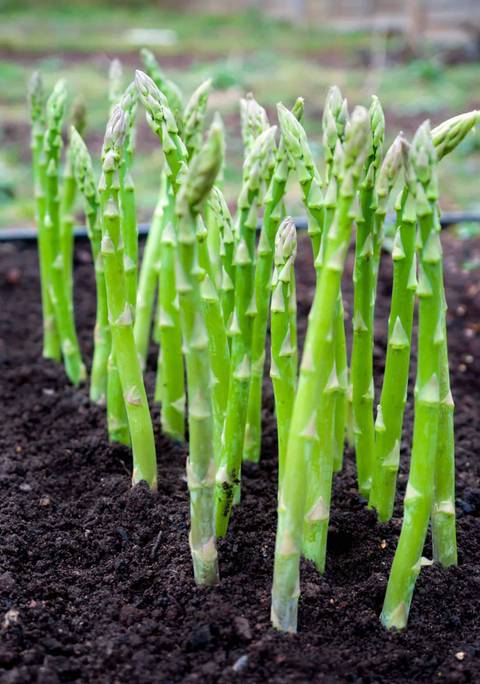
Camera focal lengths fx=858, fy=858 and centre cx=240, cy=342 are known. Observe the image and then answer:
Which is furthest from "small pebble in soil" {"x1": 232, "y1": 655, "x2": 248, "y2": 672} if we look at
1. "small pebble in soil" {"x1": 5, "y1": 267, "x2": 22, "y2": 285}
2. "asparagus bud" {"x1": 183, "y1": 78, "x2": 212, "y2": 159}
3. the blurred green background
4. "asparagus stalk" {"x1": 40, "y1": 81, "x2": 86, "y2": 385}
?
"small pebble in soil" {"x1": 5, "y1": 267, "x2": 22, "y2": 285}

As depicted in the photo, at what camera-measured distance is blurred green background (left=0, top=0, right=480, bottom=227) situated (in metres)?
7.05

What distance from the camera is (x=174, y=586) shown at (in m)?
2.19

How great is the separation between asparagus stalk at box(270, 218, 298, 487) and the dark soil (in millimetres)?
354

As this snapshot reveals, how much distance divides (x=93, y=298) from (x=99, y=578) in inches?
90.5

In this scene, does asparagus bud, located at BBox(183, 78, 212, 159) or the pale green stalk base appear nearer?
asparagus bud, located at BBox(183, 78, 212, 159)

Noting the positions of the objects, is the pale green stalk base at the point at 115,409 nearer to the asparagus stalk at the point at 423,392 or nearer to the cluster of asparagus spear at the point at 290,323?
the cluster of asparagus spear at the point at 290,323

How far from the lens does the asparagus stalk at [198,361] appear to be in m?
1.76

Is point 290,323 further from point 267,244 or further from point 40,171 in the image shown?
point 40,171

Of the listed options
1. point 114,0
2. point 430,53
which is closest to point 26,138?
point 430,53

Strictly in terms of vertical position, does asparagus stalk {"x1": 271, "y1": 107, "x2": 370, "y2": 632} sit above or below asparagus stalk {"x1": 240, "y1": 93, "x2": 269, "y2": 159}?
below

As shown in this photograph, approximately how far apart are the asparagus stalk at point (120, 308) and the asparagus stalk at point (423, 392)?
2.75 feet

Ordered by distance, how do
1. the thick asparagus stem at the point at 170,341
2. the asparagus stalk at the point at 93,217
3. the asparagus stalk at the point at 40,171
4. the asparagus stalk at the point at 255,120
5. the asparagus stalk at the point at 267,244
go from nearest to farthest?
1. the asparagus stalk at the point at 267,244
2. the asparagus stalk at the point at 255,120
3. the thick asparagus stem at the point at 170,341
4. the asparagus stalk at the point at 93,217
5. the asparagus stalk at the point at 40,171

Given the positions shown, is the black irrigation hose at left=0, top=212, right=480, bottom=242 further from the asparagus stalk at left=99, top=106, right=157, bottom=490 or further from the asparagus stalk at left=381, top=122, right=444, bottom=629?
the asparagus stalk at left=381, top=122, right=444, bottom=629

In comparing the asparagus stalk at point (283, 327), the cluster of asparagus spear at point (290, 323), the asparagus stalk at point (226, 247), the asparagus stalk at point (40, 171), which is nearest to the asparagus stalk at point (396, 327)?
the cluster of asparagus spear at point (290, 323)
